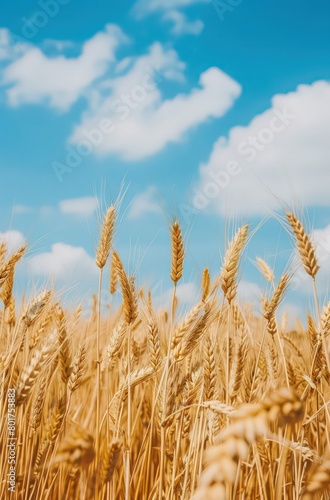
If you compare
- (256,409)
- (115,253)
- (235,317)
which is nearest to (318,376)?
(235,317)

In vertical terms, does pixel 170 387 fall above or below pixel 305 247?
below

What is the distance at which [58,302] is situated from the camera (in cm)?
292

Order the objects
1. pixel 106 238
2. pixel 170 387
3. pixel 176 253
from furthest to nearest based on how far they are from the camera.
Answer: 1. pixel 106 238
2. pixel 176 253
3. pixel 170 387

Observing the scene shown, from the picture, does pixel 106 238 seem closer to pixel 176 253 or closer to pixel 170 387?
pixel 176 253

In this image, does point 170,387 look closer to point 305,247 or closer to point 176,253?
point 176,253

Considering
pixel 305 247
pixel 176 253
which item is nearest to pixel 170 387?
pixel 176 253

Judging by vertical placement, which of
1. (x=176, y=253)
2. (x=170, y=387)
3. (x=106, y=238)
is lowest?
(x=170, y=387)

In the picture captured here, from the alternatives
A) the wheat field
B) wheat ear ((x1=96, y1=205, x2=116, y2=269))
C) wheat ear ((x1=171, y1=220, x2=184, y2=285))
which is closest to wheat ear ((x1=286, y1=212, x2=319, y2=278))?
the wheat field

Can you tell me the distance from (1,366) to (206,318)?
0.87 m

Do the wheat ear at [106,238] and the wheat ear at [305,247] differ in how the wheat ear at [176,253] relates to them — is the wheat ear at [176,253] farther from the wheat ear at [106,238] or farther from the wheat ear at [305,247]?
the wheat ear at [305,247]

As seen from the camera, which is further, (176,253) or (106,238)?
(106,238)

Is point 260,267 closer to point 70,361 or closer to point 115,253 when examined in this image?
point 115,253

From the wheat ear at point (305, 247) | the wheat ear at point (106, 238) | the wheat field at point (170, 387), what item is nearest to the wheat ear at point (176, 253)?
the wheat field at point (170, 387)

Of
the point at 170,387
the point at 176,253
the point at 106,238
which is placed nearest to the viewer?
the point at 170,387
